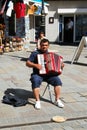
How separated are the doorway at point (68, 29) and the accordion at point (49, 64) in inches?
742

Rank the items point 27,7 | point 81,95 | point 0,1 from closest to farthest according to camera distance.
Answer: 1. point 81,95
2. point 27,7
3. point 0,1

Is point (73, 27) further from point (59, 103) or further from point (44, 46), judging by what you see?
point (59, 103)

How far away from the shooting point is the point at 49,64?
736cm

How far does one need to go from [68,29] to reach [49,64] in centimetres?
1909

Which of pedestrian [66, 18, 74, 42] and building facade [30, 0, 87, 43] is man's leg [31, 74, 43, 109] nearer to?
building facade [30, 0, 87, 43]

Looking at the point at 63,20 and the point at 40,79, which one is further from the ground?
the point at 63,20

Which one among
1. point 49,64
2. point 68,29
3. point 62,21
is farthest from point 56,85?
point 68,29

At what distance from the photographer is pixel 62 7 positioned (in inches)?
1003

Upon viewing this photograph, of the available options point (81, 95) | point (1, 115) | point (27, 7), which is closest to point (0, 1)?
point (27, 7)

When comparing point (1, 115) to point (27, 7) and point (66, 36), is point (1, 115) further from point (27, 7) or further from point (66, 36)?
point (66, 36)

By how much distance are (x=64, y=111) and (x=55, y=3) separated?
19290 millimetres

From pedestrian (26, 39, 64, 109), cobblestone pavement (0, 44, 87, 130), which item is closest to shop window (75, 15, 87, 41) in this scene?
cobblestone pavement (0, 44, 87, 130)

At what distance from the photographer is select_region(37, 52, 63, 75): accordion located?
7.34 m

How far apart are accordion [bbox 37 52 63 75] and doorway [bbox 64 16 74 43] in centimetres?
1884
